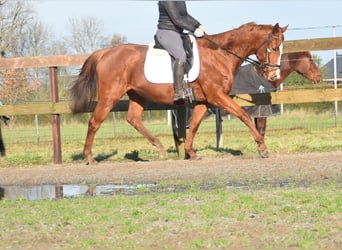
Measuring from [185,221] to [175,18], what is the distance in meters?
5.10

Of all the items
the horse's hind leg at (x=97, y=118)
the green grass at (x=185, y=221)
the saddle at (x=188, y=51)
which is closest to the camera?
the green grass at (x=185, y=221)

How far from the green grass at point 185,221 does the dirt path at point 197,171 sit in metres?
1.21

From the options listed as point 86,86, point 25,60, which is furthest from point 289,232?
point 25,60

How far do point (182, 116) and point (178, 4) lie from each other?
2207 millimetres

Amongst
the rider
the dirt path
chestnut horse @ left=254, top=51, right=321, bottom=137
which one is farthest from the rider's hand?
chestnut horse @ left=254, top=51, right=321, bottom=137

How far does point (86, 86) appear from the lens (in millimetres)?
10578

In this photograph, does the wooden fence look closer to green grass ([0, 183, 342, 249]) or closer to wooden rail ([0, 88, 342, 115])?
wooden rail ([0, 88, 342, 115])

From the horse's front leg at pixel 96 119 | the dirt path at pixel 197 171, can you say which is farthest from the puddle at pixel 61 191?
the horse's front leg at pixel 96 119

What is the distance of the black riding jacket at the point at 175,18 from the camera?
31.3 ft

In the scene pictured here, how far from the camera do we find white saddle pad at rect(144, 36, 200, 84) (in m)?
9.75

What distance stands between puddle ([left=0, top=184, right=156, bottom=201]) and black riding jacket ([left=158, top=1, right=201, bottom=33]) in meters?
3.16

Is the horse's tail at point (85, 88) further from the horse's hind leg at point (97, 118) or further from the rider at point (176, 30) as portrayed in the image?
the rider at point (176, 30)

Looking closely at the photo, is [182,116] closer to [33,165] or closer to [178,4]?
[178,4]

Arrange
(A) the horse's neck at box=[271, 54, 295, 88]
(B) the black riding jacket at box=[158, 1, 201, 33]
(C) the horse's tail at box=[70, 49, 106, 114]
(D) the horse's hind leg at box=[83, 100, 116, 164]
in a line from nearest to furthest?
(B) the black riding jacket at box=[158, 1, 201, 33]
(D) the horse's hind leg at box=[83, 100, 116, 164]
(C) the horse's tail at box=[70, 49, 106, 114]
(A) the horse's neck at box=[271, 54, 295, 88]
